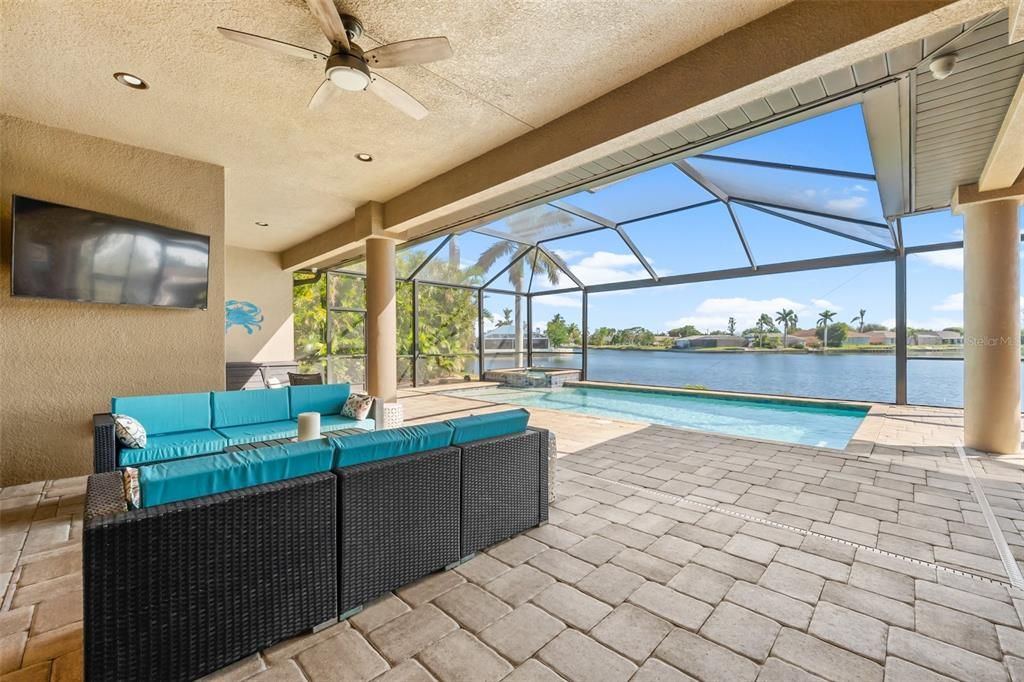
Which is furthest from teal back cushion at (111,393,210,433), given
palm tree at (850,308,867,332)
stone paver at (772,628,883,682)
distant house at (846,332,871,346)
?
palm tree at (850,308,867,332)

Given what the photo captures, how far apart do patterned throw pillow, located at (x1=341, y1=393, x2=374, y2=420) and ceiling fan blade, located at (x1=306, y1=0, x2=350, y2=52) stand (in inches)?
117

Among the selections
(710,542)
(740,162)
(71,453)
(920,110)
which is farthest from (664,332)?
(71,453)

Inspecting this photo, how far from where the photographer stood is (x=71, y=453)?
149 inches

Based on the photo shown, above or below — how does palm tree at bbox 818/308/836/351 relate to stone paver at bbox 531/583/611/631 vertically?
above

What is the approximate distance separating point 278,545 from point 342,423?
8.14 ft

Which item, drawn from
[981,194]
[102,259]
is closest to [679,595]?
[102,259]

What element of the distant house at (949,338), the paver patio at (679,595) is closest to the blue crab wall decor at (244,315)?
the paver patio at (679,595)

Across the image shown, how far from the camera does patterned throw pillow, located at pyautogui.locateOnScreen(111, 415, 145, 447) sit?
3018 millimetres

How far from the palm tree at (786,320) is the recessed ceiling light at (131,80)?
11043 mm

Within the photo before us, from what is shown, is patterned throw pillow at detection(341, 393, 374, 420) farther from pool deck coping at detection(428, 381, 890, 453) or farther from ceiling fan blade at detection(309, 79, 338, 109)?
pool deck coping at detection(428, 381, 890, 453)

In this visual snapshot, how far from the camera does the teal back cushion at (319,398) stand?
431 cm

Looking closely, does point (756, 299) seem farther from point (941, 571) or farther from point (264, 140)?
point (264, 140)

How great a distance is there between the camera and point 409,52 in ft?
7.59

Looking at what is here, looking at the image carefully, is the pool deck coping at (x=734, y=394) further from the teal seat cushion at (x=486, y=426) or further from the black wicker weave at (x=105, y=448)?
the black wicker weave at (x=105, y=448)
